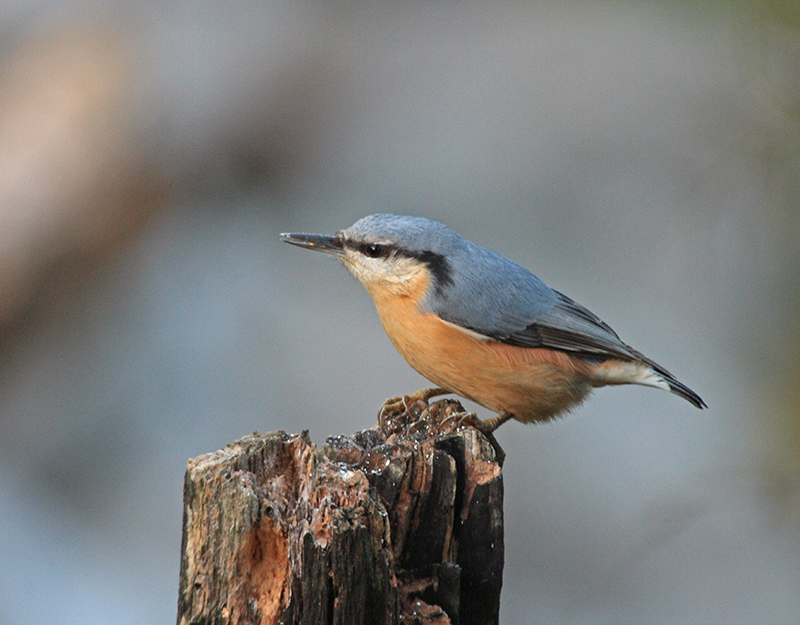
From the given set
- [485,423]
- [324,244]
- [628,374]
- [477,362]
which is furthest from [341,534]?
[628,374]

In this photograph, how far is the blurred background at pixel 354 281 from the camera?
14.2 feet

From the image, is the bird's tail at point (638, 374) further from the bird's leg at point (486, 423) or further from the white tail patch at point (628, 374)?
the bird's leg at point (486, 423)

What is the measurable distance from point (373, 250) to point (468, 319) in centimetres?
50

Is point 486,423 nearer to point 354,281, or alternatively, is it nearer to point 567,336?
point 567,336

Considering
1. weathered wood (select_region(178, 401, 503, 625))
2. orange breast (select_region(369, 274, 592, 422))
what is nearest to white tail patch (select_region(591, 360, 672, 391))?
orange breast (select_region(369, 274, 592, 422))

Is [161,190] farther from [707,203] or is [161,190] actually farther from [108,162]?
→ [707,203]

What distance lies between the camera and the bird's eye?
3291mm

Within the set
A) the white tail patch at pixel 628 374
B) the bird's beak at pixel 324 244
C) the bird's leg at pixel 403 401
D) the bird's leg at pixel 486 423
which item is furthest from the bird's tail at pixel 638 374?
the bird's beak at pixel 324 244

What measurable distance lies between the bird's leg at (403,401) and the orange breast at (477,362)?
107 millimetres

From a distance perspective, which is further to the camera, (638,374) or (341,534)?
(638,374)

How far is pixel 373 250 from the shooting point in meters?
3.30

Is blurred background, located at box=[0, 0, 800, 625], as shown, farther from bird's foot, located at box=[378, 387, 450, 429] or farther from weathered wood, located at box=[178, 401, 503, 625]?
weathered wood, located at box=[178, 401, 503, 625]

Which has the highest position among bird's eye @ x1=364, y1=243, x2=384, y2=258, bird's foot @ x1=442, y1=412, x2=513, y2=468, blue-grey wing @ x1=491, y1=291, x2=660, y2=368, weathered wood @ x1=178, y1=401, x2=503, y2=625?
bird's eye @ x1=364, y1=243, x2=384, y2=258

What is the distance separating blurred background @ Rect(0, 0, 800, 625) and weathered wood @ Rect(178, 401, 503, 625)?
2219 mm
